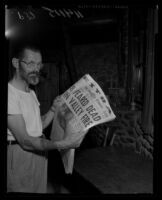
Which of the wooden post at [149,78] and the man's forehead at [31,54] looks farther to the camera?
the wooden post at [149,78]

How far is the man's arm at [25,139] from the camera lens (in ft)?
4.24

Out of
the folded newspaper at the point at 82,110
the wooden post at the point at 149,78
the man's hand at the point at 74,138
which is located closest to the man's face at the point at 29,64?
the folded newspaper at the point at 82,110

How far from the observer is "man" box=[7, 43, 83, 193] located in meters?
1.31

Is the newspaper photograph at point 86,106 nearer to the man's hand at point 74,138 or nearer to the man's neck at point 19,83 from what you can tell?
the man's hand at point 74,138

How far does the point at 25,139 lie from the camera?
4.28 feet

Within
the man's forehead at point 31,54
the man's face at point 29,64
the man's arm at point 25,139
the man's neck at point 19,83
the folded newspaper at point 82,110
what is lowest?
the man's arm at point 25,139

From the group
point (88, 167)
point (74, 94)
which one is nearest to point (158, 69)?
point (74, 94)

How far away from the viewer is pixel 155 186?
155 cm

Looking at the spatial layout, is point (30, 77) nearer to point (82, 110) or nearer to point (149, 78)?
point (82, 110)

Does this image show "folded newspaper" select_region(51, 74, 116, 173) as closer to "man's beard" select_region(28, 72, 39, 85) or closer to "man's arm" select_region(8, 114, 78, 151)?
"man's arm" select_region(8, 114, 78, 151)

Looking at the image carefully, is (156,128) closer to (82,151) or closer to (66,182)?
(66,182)

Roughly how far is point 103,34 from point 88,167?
2747 millimetres

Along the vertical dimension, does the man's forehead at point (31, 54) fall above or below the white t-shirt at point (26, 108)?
above

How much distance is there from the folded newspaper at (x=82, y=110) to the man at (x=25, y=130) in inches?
3.3
